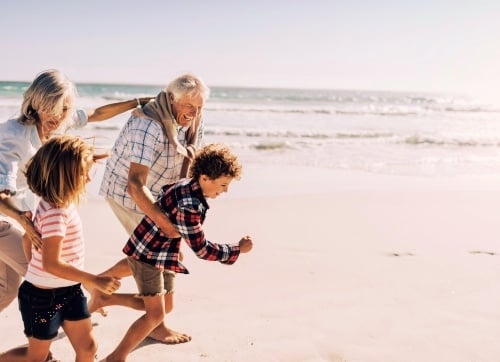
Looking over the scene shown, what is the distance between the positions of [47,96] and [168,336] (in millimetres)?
1683

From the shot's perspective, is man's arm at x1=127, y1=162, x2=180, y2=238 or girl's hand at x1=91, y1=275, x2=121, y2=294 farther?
man's arm at x1=127, y1=162, x2=180, y2=238

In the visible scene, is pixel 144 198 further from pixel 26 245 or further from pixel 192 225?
pixel 26 245

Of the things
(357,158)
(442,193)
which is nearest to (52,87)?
(442,193)

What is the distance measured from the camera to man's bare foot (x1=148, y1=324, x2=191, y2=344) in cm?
366

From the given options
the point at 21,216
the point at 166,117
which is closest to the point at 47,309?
the point at 21,216

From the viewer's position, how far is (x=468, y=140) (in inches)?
664

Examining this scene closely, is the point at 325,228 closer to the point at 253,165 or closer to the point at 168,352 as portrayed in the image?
the point at 168,352

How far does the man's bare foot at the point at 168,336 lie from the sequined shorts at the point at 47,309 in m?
1.06

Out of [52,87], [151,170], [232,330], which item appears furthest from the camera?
[232,330]

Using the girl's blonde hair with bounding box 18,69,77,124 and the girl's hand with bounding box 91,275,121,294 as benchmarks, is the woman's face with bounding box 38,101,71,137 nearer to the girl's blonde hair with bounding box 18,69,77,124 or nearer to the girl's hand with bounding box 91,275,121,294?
the girl's blonde hair with bounding box 18,69,77,124

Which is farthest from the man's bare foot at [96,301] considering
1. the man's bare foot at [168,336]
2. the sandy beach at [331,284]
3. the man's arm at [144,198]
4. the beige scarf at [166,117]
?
the beige scarf at [166,117]

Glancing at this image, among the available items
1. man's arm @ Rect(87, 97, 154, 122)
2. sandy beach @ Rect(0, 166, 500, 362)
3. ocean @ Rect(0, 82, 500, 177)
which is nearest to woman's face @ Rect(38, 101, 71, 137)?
man's arm @ Rect(87, 97, 154, 122)

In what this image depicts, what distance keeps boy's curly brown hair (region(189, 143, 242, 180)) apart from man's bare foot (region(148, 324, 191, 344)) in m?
1.28

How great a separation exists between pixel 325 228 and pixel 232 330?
2.80m
